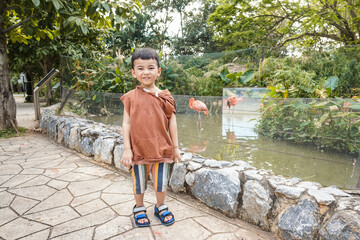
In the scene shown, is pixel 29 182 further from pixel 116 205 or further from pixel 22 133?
pixel 22 133

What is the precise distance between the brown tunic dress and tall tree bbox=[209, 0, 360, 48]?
9.23 m

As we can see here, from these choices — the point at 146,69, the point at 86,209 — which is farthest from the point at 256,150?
the point at 86,209

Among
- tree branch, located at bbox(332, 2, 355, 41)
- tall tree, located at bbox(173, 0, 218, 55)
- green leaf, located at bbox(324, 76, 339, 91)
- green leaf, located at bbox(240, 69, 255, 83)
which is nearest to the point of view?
green leaf, located at bbox(324, 76, 339, 91)

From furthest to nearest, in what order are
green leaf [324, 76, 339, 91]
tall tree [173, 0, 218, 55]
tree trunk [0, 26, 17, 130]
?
tall tree [173, 0, 218, 55]
tree trunk [0, 26, 17, 130]
green leaf [324, 76, 339, 91]

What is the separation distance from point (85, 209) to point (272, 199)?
142cm

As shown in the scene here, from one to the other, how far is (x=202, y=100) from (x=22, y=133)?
12.1 feet

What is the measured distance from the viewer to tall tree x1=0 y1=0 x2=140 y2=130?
3385 mm

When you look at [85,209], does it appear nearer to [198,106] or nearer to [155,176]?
[155,176]

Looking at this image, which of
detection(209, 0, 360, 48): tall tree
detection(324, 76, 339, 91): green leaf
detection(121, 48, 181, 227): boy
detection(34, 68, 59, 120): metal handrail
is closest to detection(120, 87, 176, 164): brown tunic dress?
detection(121, 48, 181, 227): boy

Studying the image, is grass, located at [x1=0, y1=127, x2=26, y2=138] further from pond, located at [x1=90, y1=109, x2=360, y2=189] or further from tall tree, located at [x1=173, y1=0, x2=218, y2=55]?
tall tree, located at [x1=173, y1=0, x2=218, y2=55]

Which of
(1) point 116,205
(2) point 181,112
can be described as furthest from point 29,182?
(2) point 181,112

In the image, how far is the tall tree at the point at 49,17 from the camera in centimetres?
338

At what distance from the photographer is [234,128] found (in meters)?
3.21

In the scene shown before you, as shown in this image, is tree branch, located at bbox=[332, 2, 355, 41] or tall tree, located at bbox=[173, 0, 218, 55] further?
tall tree, located at bbox=[173, 0, 218, 55]
